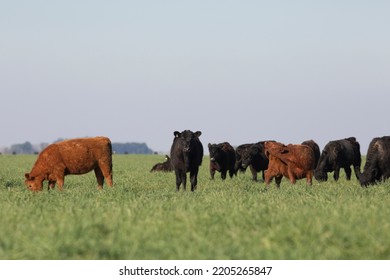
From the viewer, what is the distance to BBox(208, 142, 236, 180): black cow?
101 feet

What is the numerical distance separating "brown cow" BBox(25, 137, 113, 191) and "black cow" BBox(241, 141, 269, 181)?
404 inches

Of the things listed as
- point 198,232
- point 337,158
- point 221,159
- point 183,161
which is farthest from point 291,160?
point 198,232

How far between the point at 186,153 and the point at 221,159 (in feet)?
34.0

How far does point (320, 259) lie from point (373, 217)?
2634 mm

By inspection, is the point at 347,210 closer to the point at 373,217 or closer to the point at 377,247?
the point at 373,217

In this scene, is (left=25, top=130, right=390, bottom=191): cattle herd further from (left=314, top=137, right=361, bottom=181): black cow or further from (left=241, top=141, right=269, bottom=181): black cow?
(left=241, top=141, right=269, bottom=181): black cow

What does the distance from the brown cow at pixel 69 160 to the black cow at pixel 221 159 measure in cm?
1107

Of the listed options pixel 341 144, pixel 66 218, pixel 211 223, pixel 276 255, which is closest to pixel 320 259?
pixel 276 255

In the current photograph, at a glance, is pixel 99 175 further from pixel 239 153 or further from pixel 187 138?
pixel 239 153

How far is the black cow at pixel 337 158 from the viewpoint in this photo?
27.8 metres

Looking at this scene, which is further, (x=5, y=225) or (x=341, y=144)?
(x=341, y=144)

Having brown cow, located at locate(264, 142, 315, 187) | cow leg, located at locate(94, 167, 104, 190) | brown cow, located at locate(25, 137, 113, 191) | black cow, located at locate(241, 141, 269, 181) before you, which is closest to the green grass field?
brown cow, located at locate(25, 137, 113, 191)
